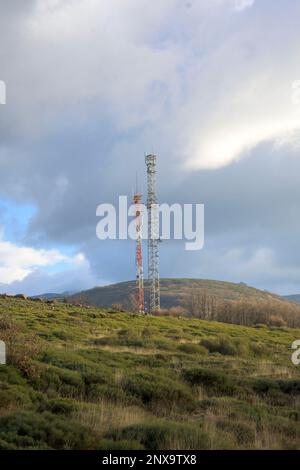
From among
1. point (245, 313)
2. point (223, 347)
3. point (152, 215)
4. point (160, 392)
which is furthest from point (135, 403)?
point (245, 313)

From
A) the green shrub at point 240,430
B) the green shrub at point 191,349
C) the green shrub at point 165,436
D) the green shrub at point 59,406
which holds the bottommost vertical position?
the green shrub at point 240,430

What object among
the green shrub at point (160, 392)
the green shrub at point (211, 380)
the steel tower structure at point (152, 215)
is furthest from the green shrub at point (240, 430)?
the steel tower structure at point (152, 215)

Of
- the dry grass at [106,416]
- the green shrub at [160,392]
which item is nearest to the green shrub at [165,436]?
the dry grass at [106,416]

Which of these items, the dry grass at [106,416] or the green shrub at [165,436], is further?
the dry grass at [106,416]

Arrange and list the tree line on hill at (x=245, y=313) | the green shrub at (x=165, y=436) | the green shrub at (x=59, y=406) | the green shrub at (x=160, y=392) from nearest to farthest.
→ 1. the green shrub at (x=165, y=436)
2. the green shrub at (x=59, y=406)
3. the green shrub at (x=160, y=392)
4. the tree line on hill at (x=245, y=313)

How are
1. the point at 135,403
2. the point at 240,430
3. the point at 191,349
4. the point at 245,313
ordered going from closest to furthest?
the point at 240,430 < the point at 135,403 < the point at 191,349 < the point at 245,313

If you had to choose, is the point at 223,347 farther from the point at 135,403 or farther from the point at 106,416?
the point at 106,416

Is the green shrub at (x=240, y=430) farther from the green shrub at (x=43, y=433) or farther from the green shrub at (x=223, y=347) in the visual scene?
the green shrub at (x=223, y=347)

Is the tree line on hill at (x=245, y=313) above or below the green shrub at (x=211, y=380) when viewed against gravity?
above

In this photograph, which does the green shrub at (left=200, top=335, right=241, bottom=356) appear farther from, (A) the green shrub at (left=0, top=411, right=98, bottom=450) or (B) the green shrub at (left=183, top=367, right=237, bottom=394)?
(A) the green shrub at (left=0, top=411, right=98, bottom=450)

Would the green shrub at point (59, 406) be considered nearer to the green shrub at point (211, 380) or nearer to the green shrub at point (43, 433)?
the green shrub at point (43, 433)

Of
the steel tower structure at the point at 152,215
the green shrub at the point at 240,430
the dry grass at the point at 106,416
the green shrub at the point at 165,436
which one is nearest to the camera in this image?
the green shrub at the point at 165,436

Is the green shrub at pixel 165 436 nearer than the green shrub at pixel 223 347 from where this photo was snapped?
Yes

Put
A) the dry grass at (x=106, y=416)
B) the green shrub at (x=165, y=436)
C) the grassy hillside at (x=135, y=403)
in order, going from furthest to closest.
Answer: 1. the dry grass at (x=106, y=416)
2. the grassy hillside at (x=135, y=403)
3. the green shrub at (x=165, y=436)
